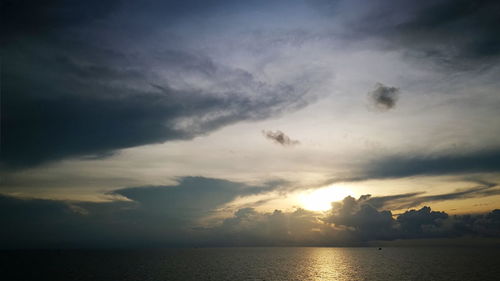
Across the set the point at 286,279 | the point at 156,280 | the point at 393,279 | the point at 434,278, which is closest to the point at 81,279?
the point at 156,280

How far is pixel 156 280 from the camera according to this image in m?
117

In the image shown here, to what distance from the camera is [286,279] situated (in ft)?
409

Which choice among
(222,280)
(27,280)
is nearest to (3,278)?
(27,280)

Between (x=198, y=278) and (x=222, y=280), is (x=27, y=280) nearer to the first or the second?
(x=198, y=278)

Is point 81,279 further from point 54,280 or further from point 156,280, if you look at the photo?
point 156,280

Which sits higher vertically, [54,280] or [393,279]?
[54,280]

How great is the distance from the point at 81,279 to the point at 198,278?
43.8 metres

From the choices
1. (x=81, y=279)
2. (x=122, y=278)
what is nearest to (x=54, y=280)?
(x=81, y=279)

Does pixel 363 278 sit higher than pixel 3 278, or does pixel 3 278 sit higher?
pixel 3 278

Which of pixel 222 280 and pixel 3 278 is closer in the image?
pixel 222 280

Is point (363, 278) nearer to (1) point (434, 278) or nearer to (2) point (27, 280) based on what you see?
(1) point (434, 278)

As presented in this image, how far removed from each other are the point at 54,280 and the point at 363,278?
393 ft

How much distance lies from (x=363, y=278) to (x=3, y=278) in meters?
146

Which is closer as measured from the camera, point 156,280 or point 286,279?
point 156,280
